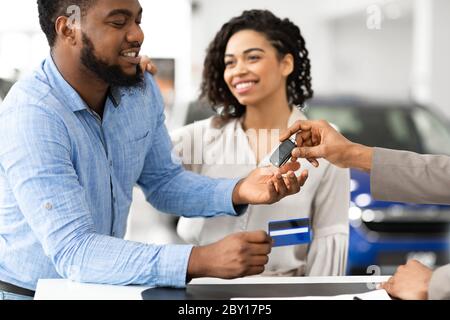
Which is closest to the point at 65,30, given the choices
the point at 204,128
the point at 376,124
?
the point at 204,128

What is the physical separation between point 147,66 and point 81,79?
1.17 ft

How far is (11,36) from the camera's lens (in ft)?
8.11

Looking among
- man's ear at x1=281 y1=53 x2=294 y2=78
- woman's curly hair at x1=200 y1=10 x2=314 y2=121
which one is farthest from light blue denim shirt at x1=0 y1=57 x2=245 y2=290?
man's ear at x1=281 y1=53 x2=294 y2=78

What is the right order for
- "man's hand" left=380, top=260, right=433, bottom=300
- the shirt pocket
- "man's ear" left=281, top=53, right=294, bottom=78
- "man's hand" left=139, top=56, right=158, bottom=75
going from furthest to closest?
"man's ear" left=281, top=53, right=294, bottom=78 < "man's hand" left=139, top=56, right=158, bottom=75 < the shirt pocket < "man's hand" left=380, top=260, right=433, bottom=300

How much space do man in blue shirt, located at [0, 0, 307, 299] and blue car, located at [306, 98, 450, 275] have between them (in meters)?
0.57

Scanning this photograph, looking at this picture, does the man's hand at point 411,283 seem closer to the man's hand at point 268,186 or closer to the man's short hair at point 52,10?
the man's hand at point 268,186

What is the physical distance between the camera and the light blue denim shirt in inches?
68.1

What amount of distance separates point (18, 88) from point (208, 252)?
26.1 inches

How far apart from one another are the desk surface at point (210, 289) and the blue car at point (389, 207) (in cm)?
83

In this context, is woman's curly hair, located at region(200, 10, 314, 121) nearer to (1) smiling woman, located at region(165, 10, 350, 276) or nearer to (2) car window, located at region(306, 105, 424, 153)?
(1) smiling woman, located at region(165, 10, 350, 276)

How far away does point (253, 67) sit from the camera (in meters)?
2.41

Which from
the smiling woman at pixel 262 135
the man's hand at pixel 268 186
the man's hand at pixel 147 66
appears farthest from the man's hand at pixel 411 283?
the man's hand at pixel 147 66

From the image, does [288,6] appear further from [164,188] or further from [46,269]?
[46,269]

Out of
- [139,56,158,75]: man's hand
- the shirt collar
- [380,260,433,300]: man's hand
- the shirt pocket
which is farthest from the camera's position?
[139,56,158,75]: man's hand
